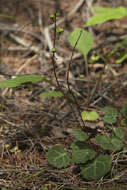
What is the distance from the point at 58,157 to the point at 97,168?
25 centimetres

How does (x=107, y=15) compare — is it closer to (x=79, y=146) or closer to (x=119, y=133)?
(x=119, y=133)

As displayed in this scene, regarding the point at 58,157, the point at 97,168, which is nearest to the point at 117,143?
the point at 97,168

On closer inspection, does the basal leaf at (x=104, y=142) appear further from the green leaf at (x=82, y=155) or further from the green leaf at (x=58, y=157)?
the green leaf at (x=58, y=157)

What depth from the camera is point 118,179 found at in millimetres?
1340

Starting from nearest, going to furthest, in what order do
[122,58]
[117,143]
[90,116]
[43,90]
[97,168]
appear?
[97,168]
[117,143]
[90,116]
[43,90]
[122,58]

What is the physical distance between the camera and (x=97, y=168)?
52.6 inches

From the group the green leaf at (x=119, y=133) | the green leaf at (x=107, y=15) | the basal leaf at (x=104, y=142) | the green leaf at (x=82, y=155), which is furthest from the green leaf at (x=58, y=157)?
the green leaf at (x=107, y=15)

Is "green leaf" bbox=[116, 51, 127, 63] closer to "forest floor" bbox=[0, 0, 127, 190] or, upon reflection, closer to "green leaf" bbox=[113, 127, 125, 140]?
"forest floor" bbox=[0, 0, 127, 190]

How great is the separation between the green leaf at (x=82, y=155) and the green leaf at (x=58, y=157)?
52 mm

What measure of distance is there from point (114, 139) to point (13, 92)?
115 cm

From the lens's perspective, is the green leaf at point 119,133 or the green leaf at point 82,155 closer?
the green leaf at point 82,155

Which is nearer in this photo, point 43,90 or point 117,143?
point 117,143

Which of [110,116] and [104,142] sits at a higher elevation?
[110,116]

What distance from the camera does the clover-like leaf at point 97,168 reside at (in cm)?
132
